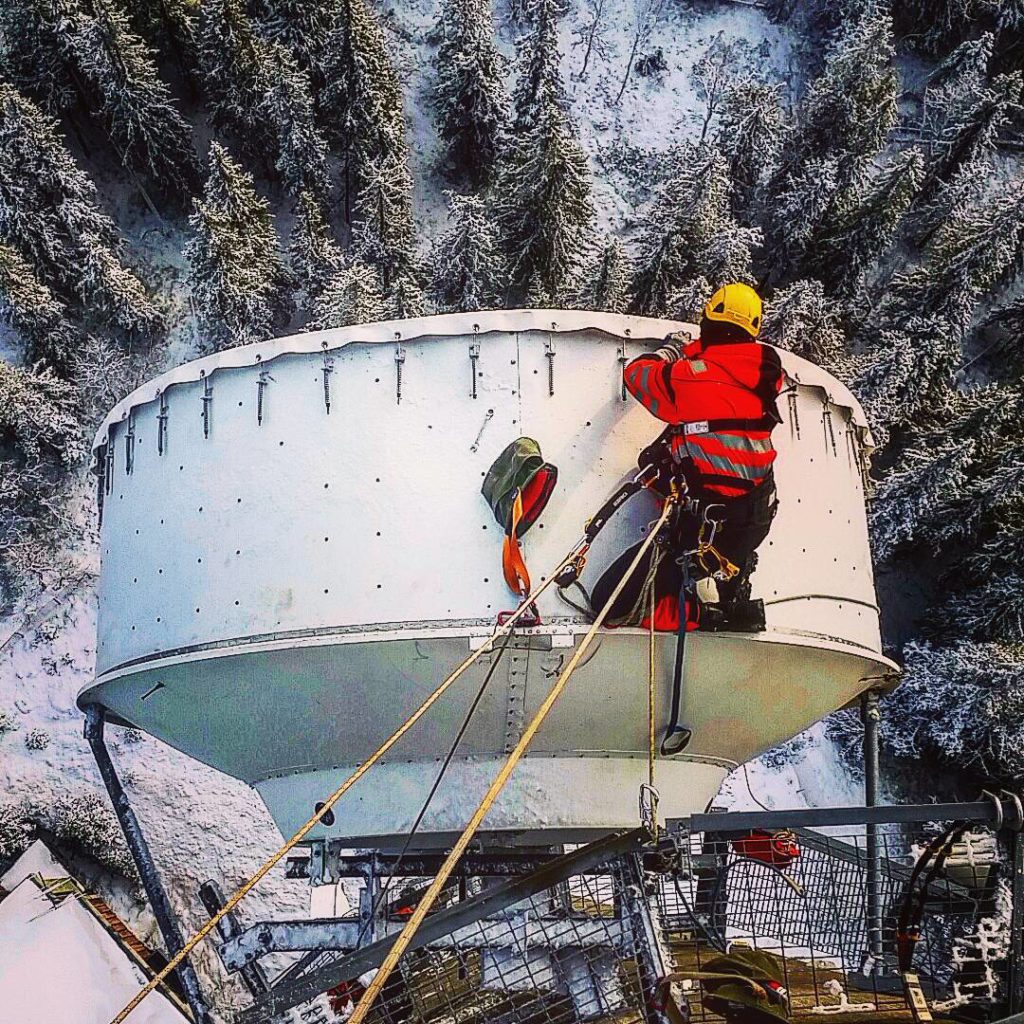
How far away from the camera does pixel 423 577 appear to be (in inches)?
191

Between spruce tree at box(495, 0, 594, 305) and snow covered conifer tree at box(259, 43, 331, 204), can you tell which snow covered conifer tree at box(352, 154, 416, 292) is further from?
spruce tree at box(495, 0, 594, 305)

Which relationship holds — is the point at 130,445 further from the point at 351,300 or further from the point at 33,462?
the point at 33,462

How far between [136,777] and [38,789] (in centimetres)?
139

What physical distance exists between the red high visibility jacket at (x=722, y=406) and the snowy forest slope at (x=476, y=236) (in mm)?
10922

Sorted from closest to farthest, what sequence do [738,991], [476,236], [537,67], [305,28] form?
1. [738,991]
2. [476,236]
3. [537,67]
4. [305,28]

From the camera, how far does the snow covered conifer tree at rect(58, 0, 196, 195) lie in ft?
Answer: 56.5

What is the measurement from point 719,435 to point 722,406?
148 mm

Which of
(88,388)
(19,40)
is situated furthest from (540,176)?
(19,40)

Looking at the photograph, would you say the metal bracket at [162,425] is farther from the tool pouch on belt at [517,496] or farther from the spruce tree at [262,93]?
the spruce tree at [262,93]

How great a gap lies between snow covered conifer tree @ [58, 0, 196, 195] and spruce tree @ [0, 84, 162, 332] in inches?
52.5

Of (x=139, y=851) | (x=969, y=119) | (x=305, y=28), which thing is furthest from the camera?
(x=305, y=28)

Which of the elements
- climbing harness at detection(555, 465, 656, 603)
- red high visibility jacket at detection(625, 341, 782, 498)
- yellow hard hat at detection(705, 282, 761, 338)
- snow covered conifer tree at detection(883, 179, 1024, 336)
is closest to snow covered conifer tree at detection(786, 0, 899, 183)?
snow covered conifer tree at detection(883, 179, 1024, 336)

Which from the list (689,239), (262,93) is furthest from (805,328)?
(262,93)

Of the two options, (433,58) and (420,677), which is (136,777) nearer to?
(420,677)
